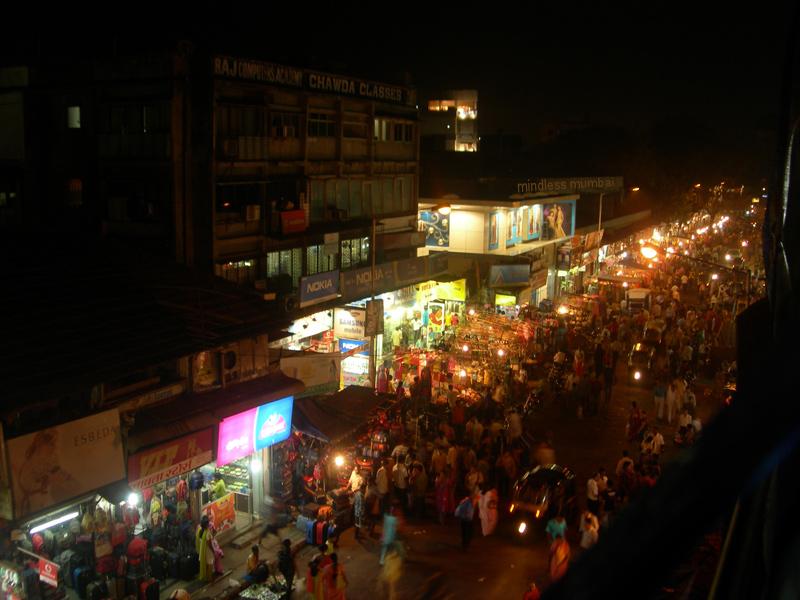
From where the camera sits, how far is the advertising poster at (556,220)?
39156mm

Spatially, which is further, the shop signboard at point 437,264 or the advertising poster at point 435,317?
the advertising poster at point 435,317

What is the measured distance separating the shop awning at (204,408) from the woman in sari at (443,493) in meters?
3.97

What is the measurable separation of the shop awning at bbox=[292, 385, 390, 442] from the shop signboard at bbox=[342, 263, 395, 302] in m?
4.23

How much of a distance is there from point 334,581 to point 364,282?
39.2 ft

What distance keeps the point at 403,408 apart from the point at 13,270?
11.3 m

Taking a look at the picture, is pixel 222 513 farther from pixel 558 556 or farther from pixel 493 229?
pixel 493 229

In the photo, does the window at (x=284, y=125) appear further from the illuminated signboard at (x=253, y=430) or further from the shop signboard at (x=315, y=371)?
the illuminated signboard at (x=253, y=430)

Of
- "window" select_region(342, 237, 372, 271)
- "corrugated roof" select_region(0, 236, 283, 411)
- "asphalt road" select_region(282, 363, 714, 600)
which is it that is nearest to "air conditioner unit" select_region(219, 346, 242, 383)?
A: "corrugated roof" select_region(0, 236, 283, 411)

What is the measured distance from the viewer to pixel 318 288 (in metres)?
20.3

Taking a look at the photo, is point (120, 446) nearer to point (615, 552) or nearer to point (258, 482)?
point (258, 482)

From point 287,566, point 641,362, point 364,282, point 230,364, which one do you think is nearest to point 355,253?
point 364,282

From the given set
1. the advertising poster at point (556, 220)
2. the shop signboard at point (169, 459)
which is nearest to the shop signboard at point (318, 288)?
the shop signboard at point (169, 459)

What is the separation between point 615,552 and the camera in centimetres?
91

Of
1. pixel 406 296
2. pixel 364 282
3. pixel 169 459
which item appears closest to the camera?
pixel 169 459
